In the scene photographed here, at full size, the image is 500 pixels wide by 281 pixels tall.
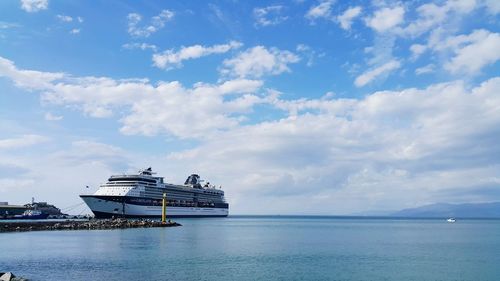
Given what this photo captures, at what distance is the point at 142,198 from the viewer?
140500 millimetres

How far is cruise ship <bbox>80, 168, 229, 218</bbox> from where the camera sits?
134500 mm

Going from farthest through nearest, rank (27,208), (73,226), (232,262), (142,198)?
(27,208)
(142,198)
(73,226)
(232,262)

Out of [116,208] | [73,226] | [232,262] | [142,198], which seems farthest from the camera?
[142,198]

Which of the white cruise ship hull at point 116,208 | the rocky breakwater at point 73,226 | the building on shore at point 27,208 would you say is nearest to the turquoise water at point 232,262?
the rocky breakwater at point 73,226

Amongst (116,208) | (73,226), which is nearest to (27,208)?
(116,208)

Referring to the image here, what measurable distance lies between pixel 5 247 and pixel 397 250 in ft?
156

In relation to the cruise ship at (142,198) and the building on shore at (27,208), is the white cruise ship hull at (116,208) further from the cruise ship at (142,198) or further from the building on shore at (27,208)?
the building on shore at (27,208)

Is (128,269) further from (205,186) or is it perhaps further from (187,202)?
(205,186)

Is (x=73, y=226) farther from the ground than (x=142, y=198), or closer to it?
closer to it

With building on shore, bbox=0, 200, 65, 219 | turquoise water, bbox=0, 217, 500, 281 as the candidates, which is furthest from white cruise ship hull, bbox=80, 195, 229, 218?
turquoise water, bbox=0, 217, 500, 281

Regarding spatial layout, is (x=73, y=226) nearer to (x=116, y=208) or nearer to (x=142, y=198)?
(x=116, y=208)

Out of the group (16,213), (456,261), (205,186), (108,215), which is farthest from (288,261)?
(16,213)

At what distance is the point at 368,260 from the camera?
4691cm

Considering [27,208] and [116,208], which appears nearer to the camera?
[116,208]
